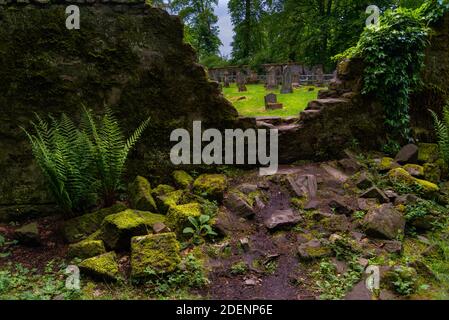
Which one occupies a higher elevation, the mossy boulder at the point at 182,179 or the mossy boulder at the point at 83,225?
the mossy boulder at the point at 182,179

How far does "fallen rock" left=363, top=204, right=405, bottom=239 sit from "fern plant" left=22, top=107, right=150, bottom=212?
11.4 feet

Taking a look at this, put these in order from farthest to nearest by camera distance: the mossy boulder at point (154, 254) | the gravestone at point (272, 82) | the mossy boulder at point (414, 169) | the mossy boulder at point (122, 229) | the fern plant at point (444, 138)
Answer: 1. the gravestone at point (272, 82)
2. the fern plant at point (444, 138)
3. the mossy boulder at point (414, 169)
4. the mossy boulder at point (122, 229)
5. the mossy boulder at point (154, 254)

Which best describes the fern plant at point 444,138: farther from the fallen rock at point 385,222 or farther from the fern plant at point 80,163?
the fern plant at point 80,163

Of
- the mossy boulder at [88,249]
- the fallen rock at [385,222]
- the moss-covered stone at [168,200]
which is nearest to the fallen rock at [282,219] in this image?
the fallen rock at [385,222]

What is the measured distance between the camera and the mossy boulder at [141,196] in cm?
496

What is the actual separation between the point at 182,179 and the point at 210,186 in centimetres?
56

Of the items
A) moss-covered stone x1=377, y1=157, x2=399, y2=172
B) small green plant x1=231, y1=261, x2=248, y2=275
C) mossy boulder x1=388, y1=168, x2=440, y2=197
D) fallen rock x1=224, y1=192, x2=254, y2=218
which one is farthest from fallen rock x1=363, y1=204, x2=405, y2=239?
small green plant x1=231, y1=261, x2=248, y2=275

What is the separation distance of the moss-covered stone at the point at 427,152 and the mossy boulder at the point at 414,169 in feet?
1.76

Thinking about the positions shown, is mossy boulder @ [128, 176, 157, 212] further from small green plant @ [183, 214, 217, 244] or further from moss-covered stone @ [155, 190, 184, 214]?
small green plant @ [183, 214, 217, 244]

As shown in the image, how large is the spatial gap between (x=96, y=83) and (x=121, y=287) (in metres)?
3.20

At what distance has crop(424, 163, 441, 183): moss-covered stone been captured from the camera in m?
5.86

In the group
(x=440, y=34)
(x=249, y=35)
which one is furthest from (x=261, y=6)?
(x=440, y=34)

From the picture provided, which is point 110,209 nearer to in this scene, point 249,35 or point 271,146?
point 271,146

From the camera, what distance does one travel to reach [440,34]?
22.2 ft
